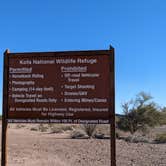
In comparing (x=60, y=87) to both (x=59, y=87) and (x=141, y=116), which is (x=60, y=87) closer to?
(x=59, y=87)

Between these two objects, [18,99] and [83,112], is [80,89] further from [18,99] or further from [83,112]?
[18,99]

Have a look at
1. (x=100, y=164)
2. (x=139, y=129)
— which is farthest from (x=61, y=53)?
(x=139, y=129)

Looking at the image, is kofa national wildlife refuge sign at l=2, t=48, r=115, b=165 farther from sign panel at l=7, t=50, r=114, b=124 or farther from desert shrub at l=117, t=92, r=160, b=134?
desert shrub at l=117, t=92, r=160, b=134

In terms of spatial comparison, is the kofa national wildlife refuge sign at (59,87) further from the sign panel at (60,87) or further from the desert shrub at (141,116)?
the desert shrub at (141,116)

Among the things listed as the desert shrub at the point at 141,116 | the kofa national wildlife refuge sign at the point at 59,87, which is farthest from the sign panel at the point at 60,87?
the desert shrub at the point at 141,116

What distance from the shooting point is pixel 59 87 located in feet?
35.9

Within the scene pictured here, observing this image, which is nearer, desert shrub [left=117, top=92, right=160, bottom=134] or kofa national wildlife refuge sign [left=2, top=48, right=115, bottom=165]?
kofa national wildlife refuge sign [left=2, top=48, right=115, bottom=165]

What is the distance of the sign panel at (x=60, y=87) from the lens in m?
10.6

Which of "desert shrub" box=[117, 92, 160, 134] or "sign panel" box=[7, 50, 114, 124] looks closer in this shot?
"sign panel" box=[7, 50, 114, 124]

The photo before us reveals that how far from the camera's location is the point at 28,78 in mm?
11180

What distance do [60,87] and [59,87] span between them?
0.03 meters

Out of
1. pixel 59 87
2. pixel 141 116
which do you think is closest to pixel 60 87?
pixel 59 87

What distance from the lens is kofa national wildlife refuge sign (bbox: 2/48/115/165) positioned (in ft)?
34.9

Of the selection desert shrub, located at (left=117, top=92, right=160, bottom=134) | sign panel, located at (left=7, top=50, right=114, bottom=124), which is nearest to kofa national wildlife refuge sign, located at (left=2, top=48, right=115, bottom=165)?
sign panel, located at (left=7, top=50, right=114, bottom=124)
